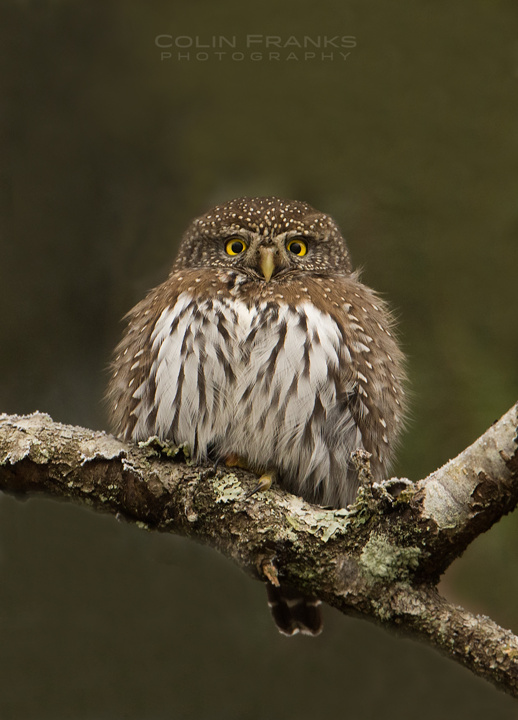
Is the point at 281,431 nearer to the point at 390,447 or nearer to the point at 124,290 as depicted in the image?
the point at 390,447

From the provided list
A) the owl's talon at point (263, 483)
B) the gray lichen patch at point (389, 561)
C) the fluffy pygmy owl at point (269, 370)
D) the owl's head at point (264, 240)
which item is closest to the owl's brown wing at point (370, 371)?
the fluffy pygmy owl at point (269, 370)

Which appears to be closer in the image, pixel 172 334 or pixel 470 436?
pixel 172 334

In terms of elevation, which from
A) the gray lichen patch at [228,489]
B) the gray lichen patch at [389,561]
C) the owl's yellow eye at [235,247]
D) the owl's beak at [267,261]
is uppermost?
the owl's yellow eye at [235,247]

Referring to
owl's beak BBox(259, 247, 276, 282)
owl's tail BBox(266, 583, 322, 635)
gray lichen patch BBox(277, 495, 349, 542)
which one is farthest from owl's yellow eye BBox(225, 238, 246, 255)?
owl's tail BBox(266, 583, 322, 635)

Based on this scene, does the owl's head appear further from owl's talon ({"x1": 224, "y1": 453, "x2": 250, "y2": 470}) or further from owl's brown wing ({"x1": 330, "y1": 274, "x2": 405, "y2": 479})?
owl's talon ({"x1": 224, "y1": 453, "x2": 250, "y2": 470})

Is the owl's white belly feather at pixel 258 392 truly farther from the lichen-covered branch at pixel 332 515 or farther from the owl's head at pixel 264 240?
the owl's head at pixel 264 240

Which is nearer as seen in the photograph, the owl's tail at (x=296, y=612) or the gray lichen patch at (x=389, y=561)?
the gray lichen patch at (x=389, y=561)

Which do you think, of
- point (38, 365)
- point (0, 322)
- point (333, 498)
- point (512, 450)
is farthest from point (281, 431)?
point (0, 322)
